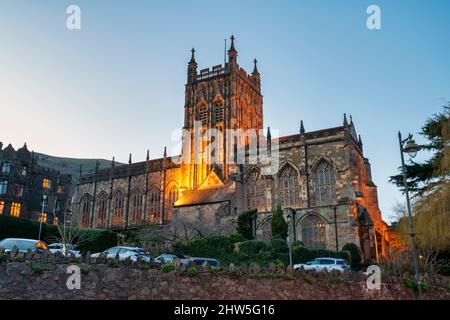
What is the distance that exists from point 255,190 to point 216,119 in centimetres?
1758

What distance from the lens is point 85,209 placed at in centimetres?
6606

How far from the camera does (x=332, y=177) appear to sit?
133 ft

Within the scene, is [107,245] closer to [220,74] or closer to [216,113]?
[216,113]

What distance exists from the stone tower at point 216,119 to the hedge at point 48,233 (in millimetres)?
17200

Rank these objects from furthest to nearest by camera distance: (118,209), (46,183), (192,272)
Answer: (46,183) < (118,209) < (192,272)

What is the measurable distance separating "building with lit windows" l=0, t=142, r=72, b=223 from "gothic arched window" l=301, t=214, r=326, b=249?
35596 millimetres

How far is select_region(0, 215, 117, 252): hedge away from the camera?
34562mm

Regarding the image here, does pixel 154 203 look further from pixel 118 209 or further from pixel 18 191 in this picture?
pixel 18 191

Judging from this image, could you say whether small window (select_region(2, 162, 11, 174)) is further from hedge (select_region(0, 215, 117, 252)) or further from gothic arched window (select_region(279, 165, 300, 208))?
gothic arched window (select_region(279, 165, 300, 208))

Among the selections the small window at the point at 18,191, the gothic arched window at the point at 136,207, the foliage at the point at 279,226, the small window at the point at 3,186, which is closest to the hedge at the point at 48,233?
the foliage at the point at 279,226

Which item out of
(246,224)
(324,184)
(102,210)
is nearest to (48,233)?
(246,224)
